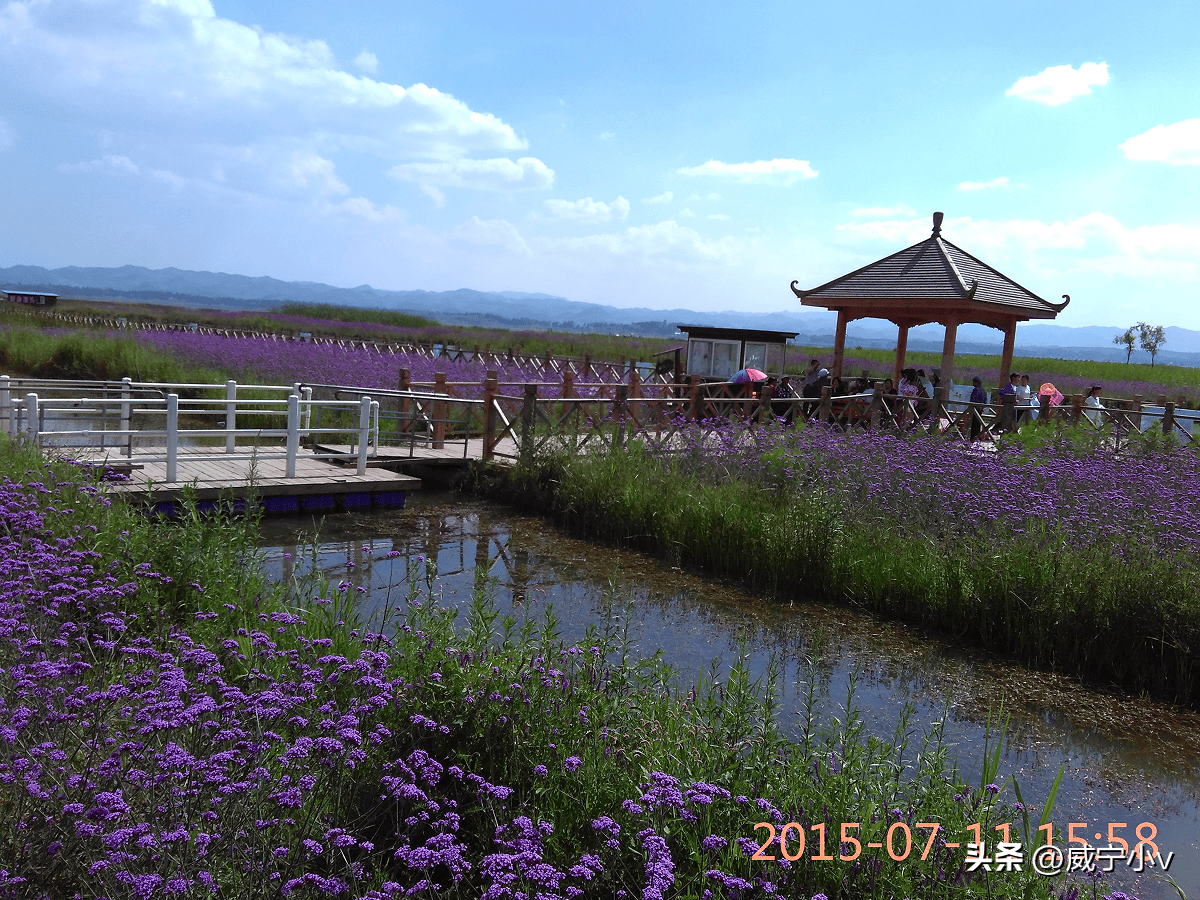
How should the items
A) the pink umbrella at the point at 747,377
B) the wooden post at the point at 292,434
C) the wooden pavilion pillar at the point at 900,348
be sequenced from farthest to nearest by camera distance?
the wooden pavilion pillar at the point at 900,348
the pink umbrella at the point at 747,377
the wooden post at the point at 292,434

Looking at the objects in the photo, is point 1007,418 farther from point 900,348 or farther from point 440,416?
point 440,416

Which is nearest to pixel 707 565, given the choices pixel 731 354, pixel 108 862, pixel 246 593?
pixel 246 593

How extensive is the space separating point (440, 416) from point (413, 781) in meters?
11.6

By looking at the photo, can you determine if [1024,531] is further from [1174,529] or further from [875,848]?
[875,848]

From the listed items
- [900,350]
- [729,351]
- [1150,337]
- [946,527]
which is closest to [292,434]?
[946,527]

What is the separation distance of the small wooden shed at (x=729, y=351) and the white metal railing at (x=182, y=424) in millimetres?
8217

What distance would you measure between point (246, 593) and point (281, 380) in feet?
47.6

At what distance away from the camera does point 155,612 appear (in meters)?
4.87

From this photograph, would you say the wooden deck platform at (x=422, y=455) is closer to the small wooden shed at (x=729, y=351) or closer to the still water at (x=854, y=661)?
the still water at (x=854, y=661)

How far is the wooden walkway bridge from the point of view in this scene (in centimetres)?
993

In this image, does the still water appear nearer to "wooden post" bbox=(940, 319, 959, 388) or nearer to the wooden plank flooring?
the wooden plank flooring

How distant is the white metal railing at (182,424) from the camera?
31.2 feet

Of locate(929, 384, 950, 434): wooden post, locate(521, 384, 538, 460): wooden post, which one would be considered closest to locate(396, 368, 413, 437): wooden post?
locate(521, 384, 538, 460): wooden post

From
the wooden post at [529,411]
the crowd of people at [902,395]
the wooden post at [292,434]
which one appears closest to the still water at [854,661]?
the wooden post at [292,434]
